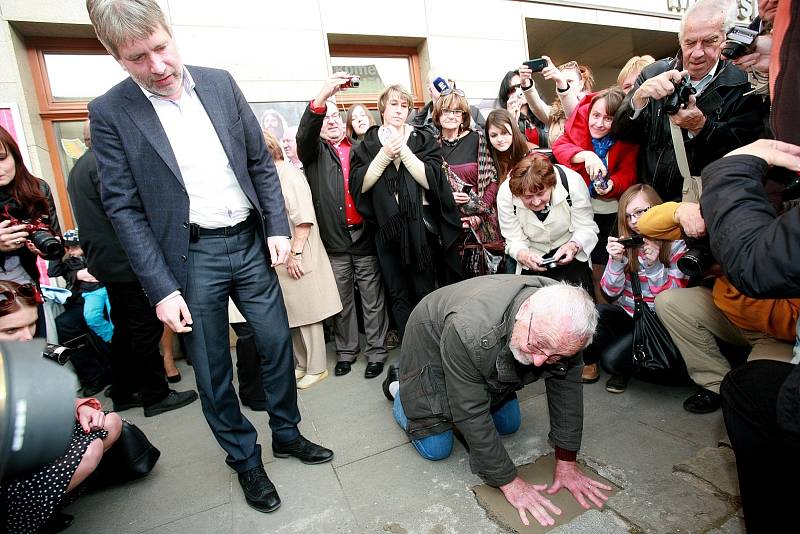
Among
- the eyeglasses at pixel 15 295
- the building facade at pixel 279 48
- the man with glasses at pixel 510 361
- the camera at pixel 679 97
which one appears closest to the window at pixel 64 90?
Result: the building facade at pixel 279 48

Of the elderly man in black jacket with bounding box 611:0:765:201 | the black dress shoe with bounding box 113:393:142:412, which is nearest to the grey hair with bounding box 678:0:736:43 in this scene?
the elderly man in black jacket with bounding box 611:0:765:201

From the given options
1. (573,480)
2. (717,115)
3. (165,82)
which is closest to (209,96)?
(165,82)

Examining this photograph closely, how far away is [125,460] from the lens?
6.94 ft

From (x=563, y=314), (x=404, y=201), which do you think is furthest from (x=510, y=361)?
(x=404, y=201)

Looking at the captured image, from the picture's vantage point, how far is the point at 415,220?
9.66 ft

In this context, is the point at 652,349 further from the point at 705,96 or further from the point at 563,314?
the point at 705,96

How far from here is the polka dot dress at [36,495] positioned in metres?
1.59

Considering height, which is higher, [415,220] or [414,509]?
[415,220]

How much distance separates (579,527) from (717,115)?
198cm

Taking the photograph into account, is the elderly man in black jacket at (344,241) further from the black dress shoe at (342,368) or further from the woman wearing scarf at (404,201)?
the woman wearing scarf at (404,201)

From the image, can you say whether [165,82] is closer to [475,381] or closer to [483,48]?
[475,381]

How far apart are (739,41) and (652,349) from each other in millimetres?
1469

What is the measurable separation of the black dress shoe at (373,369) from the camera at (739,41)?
2.56 m

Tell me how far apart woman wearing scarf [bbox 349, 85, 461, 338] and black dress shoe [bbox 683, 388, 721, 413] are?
152 centimetres
